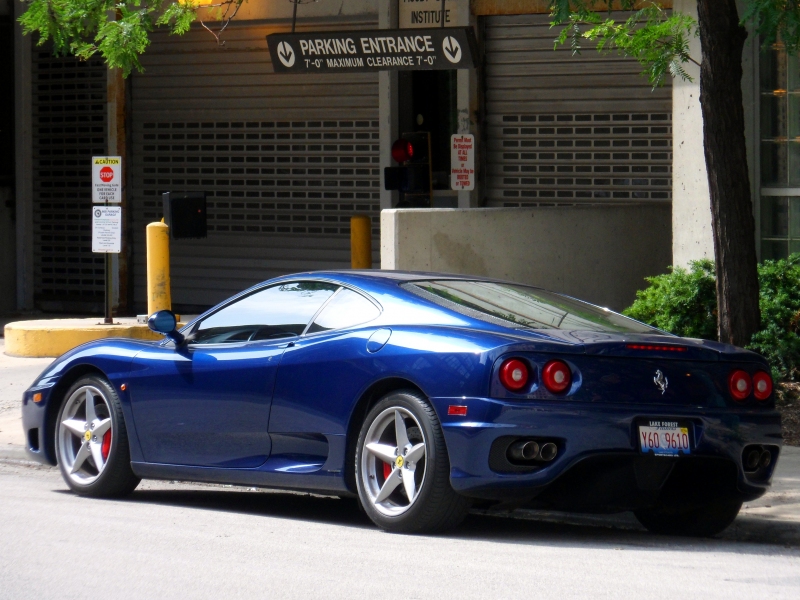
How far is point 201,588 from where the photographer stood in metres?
5.17

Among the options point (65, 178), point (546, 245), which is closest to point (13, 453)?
point (546, 245)

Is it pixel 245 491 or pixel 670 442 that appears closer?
pixel 670 442

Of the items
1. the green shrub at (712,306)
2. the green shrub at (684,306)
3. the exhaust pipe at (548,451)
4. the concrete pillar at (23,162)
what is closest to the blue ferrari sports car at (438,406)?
the exhaust pipe at (548,451)

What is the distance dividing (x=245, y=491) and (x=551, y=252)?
6.33 metres

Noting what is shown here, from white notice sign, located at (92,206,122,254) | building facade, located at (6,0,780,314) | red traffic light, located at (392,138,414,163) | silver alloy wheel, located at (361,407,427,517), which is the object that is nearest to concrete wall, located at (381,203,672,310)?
building facade, located at (6,0,780,314)

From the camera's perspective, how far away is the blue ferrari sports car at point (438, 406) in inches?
232

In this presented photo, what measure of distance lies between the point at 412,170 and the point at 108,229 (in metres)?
4.55

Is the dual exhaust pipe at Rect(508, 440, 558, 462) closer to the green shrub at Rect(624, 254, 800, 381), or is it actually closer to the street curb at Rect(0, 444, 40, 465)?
the street curb at Rect(0, 444, 40, 465)

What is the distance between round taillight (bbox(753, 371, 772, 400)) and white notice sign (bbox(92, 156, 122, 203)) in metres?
9.11

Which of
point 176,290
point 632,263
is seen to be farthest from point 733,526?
point 176,290

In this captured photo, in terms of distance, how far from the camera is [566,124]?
54.4 ft

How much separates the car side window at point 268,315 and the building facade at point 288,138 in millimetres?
8160

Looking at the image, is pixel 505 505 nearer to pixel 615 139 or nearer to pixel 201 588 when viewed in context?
pixel 201 588

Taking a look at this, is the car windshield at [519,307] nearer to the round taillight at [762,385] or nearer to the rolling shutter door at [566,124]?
the round taillight at [762,385]
